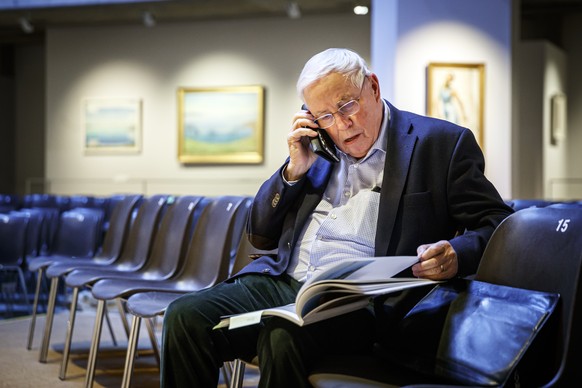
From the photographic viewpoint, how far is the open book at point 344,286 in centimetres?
174

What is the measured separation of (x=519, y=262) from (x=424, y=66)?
665 centimetres

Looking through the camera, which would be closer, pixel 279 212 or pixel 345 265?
pixel 345 265

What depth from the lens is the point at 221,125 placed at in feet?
38.5

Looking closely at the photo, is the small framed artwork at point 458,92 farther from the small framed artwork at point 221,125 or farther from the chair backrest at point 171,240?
the chair backrest at point 171,240

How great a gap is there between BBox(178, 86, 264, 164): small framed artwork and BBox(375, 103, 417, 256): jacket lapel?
9.24m

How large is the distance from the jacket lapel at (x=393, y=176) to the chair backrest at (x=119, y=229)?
2607 millimetres

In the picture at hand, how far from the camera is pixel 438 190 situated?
2.18 m

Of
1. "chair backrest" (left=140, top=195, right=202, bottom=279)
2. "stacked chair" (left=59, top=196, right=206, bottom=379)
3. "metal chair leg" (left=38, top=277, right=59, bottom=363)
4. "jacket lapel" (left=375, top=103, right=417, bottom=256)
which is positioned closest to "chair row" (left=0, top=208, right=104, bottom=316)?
"metal chair leg" (left=38, top=277, right=59, bottom=363)

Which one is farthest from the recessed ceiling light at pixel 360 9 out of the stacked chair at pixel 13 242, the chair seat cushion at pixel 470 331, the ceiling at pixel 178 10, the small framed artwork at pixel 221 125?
the chair seat cushion at pixel 470 331

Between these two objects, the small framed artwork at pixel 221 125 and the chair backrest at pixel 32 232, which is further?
the small framed artwork at pixel 221 125

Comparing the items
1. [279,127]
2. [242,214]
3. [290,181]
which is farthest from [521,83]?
[290,181]

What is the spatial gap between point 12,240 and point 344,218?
409cm

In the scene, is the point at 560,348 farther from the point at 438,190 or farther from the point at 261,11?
the point at 261,11

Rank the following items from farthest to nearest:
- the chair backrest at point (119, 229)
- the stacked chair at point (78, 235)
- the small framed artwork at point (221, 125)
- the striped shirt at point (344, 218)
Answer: the small framed artwork at point (221, 125)
the stacked chair at point (78, 235)
the chair backrest at point (119, 229)
the striped shirt at point (344, 218)
